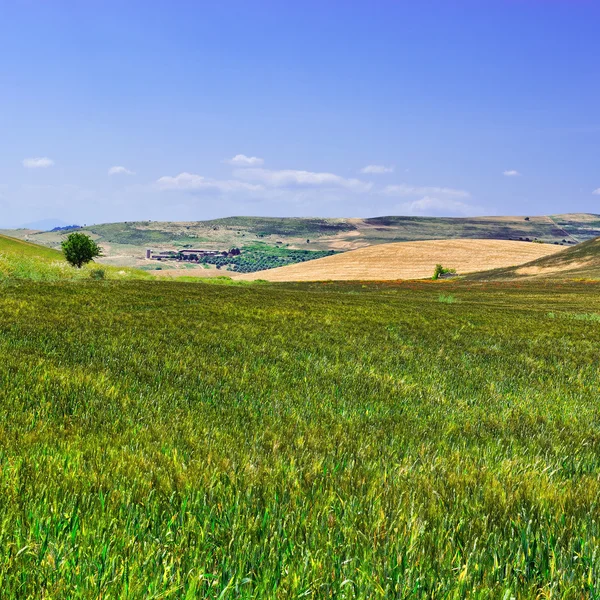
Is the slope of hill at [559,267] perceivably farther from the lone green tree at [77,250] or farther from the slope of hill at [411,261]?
the lone green tree at [77,250]

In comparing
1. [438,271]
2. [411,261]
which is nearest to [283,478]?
[438,271]

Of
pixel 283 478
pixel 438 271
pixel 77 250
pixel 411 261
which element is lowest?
pixel 438 271

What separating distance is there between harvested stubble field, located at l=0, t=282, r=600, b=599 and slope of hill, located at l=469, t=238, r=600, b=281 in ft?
370

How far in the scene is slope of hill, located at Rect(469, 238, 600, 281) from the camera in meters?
114

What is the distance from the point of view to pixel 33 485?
3.76m

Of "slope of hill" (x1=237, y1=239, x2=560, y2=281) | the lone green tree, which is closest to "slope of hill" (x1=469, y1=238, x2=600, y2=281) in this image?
"slope of hill" (x1=237, y1=239, x2=560, y2=281)

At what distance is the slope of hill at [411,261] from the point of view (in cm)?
14238

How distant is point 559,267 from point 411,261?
48.1 meters

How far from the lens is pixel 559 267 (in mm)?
121438

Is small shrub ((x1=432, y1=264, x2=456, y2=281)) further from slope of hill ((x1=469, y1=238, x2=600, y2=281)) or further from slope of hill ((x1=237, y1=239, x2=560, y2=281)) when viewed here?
slope of hill ((x1=469, y1=238, x2=600, y2=281))

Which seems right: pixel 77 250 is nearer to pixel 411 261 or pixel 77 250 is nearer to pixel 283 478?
pixel 283 478

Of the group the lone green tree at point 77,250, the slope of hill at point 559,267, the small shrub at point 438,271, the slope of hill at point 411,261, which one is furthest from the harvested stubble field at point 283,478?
the slope of hill at point 411,261

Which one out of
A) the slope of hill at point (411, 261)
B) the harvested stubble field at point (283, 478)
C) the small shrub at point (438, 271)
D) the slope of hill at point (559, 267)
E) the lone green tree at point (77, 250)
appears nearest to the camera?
the harvested stubble field at point (283, 478)

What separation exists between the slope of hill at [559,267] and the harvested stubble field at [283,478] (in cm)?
11264
